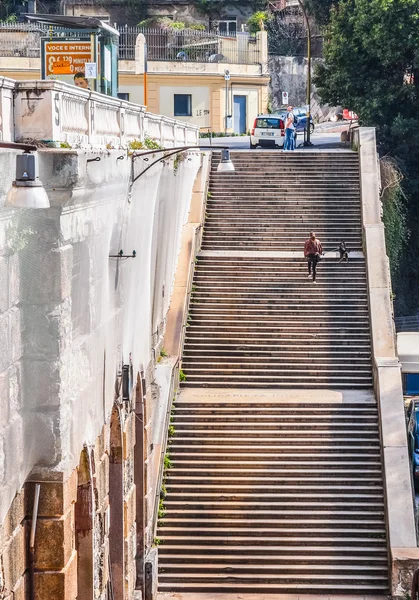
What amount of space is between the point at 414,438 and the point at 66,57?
1085cm

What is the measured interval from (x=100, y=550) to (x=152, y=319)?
8.00 meters

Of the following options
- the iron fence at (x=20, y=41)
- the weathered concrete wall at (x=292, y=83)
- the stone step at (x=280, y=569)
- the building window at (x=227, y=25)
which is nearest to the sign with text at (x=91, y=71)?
the stone step at (x=280, y=569)

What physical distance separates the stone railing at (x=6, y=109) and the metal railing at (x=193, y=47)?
36754mm

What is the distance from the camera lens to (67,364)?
1276 cm

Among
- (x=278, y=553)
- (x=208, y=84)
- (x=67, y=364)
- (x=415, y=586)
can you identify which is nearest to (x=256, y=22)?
(x=208, y=84)

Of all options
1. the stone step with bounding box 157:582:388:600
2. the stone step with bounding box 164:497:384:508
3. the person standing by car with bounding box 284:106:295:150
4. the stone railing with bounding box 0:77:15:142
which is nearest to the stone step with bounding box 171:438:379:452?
the stone step with bounding box 164:497:384:508

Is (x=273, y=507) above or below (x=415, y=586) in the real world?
above

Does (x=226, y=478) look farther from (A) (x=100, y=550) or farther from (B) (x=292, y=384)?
(A) (x=100, y=550)

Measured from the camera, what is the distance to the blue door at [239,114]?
167ft

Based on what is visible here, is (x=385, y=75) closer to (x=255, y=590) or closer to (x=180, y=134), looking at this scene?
(x=180, y=134)

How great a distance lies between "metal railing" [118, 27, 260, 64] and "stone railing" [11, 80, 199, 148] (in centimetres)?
2990

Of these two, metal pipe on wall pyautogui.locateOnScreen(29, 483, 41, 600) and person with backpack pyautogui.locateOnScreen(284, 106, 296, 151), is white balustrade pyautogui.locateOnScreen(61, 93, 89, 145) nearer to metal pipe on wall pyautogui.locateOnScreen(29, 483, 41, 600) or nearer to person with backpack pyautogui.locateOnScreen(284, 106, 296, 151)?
metal pipe on wall pyautogui.locateOnScreen(29, 483, 41, 600)

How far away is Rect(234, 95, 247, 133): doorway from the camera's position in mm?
51000

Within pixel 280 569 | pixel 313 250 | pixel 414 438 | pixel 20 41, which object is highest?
pixel 20 41
